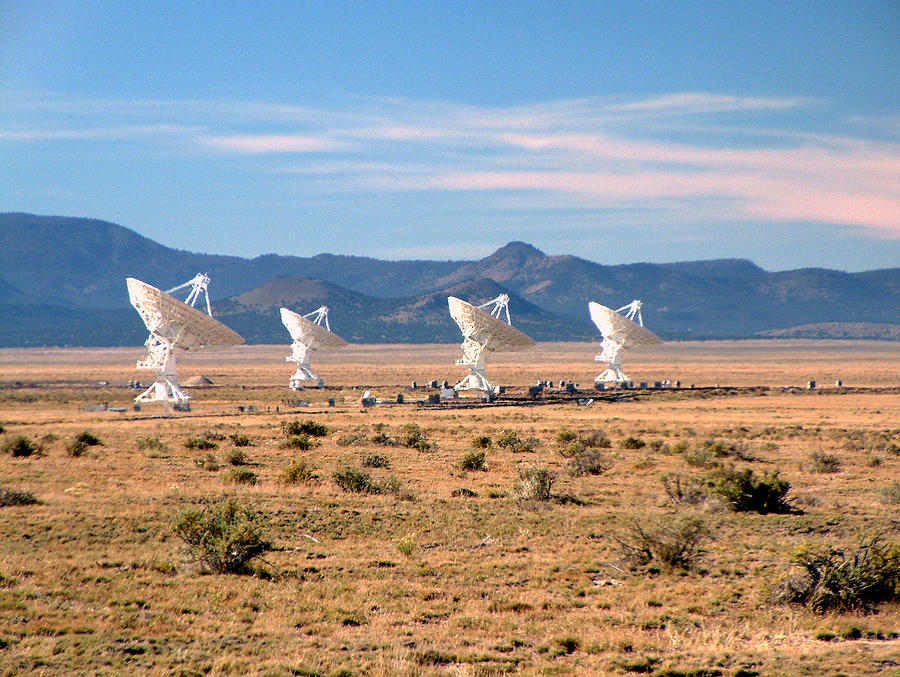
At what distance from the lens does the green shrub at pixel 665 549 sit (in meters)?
17.4

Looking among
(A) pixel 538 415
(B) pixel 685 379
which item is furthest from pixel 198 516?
(B) pixel 685 379

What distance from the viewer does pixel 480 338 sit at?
77500mm

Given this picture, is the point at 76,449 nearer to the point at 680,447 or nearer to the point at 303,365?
the point at 680,447

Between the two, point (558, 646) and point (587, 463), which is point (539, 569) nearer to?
point (558, 646)

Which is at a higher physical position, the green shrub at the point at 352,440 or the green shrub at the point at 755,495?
the green shrub at the point at 755,495

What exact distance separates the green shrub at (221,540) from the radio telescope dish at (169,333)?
152 feet

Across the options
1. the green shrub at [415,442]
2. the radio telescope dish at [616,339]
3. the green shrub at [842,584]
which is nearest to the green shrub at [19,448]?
the green shrub at [415,442]

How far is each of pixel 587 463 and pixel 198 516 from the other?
16.1 m

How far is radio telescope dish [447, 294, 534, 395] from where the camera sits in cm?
7700

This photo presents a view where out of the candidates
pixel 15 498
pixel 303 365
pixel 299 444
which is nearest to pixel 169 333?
pixel 303 365

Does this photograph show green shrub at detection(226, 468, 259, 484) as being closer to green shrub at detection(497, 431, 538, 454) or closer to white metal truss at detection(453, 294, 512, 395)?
green shrub at detection(497, 431, 538, 454)

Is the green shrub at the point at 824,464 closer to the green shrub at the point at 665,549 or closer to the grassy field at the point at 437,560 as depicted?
the grassy field at the point at 437,560

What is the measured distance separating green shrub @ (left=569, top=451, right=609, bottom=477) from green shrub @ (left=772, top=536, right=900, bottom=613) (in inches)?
603

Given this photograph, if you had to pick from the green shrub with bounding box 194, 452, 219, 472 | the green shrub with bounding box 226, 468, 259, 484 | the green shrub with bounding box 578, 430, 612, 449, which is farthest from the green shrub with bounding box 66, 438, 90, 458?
the green shrub with bounding box 578, 430, 612, 449
